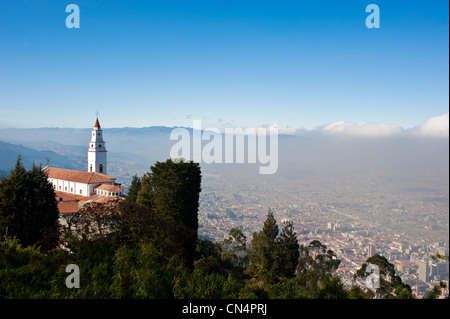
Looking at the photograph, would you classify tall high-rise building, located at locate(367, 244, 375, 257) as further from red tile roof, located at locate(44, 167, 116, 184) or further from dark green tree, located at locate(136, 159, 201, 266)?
red tile roof, located at locate(44, 167, 116, 184)

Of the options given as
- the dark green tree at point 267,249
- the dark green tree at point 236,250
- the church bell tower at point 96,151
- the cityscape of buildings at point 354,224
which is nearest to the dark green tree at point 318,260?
the cityscape of buildings at point 354,224

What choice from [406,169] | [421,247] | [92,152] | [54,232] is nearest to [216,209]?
[92,152]

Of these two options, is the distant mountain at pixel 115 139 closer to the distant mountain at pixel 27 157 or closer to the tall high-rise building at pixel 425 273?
the distant mountain at pixel 27 157

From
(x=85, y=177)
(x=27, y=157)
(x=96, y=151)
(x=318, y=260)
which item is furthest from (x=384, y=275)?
(x=27, y=157)

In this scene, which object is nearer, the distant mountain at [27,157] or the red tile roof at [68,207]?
the red tile roof at [68,207]

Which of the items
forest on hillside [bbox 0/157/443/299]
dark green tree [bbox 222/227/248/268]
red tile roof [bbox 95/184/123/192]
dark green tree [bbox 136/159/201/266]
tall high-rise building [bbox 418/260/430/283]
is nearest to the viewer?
forest on hillside [bbox 0/157/443/299]

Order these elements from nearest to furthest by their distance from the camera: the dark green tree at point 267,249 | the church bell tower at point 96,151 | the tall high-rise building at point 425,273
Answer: the tall high-rise building at point 425,273, the dark green tree at point 267,249, the church bell tower at point 96,151

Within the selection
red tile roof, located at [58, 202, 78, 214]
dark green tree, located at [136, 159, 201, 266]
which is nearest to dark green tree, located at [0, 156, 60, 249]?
dark green tree, located at [136, 159, 201, 266]
